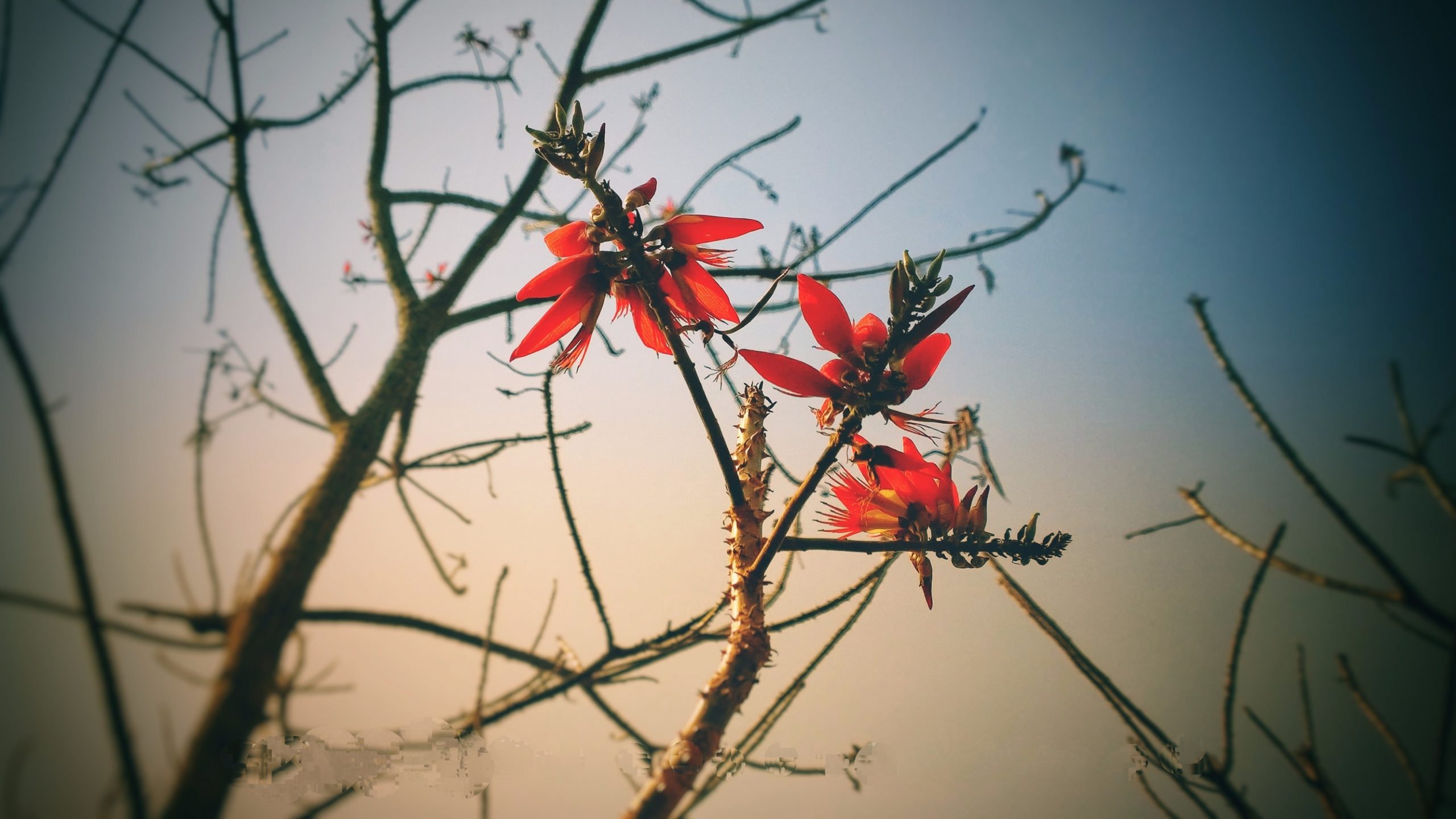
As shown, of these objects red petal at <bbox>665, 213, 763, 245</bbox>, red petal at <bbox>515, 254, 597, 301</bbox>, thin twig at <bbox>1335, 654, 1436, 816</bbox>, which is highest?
red petal at <bbox>665, 213, 763, 245</bbox>

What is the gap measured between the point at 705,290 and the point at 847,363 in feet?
0.53

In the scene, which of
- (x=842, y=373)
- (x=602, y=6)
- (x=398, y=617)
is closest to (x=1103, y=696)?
(x=842, y=373)

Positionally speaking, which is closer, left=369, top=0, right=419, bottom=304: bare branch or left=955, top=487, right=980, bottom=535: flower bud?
left=955, top=487, right=980, bottom=535: flower bud

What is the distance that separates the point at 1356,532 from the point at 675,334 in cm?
76

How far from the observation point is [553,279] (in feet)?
1.71

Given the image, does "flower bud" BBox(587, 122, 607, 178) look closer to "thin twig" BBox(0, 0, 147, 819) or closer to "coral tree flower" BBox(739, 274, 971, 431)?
"coral tree flower" BBox(739, 274, 971, 431)

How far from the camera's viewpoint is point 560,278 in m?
0.53

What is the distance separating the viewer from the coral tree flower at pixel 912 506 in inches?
22.0

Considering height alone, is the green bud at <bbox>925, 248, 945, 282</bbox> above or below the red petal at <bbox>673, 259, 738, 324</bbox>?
below

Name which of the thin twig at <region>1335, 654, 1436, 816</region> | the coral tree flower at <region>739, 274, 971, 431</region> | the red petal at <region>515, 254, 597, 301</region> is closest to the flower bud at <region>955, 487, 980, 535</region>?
the coral tree flower at <region>739, 274, 971, 431</region>

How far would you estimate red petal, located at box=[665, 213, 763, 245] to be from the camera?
21.1 inches

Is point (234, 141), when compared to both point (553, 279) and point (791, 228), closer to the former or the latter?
point (553, 279)

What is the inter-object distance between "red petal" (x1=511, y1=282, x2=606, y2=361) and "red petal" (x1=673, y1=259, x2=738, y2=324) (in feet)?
0.28

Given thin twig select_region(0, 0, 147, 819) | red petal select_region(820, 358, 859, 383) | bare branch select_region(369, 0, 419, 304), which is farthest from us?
bare branch select_region(369, 0, 419, 304)
